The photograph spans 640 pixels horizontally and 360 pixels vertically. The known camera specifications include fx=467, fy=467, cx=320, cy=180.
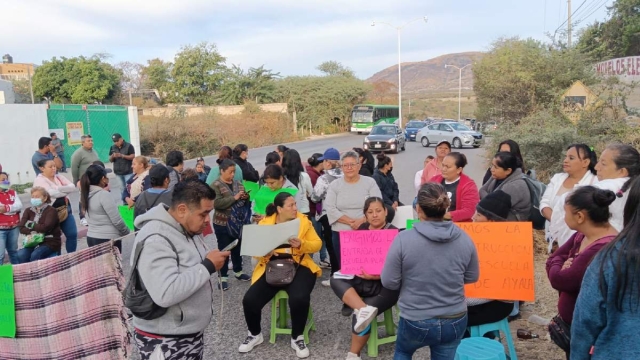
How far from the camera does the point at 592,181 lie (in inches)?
169

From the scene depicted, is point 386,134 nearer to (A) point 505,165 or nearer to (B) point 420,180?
(B) point 420,180

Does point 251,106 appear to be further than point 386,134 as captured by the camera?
Yes

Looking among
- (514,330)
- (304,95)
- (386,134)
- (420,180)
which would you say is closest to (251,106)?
(304,95)

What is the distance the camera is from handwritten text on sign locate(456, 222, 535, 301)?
3.71 m

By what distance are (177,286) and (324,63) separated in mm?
79321

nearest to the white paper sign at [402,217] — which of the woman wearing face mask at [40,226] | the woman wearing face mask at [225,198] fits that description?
the woman wearing face mask at [225,198]

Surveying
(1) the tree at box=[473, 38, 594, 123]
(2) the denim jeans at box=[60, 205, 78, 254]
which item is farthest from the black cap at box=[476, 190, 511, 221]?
(1) the tree at box=[473, 38, 594, 123]

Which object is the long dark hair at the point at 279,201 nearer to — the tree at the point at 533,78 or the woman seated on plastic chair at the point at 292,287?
the woman seated on plastic chair at the point at 292,287

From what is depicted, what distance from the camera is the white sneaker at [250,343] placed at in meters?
4.36

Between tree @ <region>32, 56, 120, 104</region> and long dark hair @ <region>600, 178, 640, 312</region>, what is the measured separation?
128 feet

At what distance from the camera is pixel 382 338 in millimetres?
4367

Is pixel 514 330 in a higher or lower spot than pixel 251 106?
lower

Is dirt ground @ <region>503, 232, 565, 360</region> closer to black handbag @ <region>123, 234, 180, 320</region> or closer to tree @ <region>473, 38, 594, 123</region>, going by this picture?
black handbag @ <region>123, 234, 180, 320</region>

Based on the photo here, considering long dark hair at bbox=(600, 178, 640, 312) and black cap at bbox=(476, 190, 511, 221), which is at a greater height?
long dark hair at bbox=(600, 178, 640, 312)
